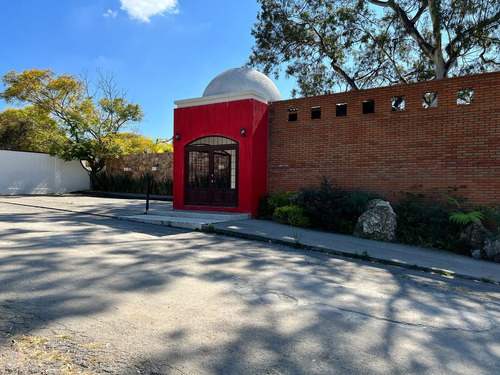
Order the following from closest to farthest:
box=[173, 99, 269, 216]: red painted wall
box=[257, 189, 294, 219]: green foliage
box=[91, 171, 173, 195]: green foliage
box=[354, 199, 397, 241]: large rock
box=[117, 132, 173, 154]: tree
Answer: box=[354, 199, 397, 241]: large rock < box=[257, 189, 294, 219]: green foliage < box=[173, 99, 269, 216]: red painted wall < box=[91, 171, 173, 195]: green foliage < box=[117, 132, 173, 154]: tree

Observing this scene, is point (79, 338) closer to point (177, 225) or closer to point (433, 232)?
point (177, 225)

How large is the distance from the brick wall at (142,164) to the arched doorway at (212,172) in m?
8.52

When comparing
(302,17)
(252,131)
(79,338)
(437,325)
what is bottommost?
(437,325)

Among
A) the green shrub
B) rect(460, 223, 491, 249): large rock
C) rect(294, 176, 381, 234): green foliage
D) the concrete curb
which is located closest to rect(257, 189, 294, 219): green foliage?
the green shrub

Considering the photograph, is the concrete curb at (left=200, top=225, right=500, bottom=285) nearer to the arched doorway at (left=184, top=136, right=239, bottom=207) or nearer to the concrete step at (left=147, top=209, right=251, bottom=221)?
the concrete step at (left=147, top=209, right=251, bottom=221)

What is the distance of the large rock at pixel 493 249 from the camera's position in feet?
25.2

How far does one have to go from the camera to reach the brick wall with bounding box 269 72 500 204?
9.01 meters

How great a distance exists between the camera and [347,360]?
2.86 metres

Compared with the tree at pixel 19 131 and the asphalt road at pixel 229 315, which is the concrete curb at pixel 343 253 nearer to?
the asphalt road at pixel 229 315

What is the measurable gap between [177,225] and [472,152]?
830cm

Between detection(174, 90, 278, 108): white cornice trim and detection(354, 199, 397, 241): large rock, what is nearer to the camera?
detection(354, 199, 397, 241): large rock

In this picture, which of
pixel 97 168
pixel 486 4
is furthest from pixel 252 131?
pixel 97 168

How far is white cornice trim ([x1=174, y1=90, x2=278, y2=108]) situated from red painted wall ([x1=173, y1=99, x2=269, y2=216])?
136mm

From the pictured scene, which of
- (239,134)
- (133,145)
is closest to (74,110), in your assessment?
(133,145)
